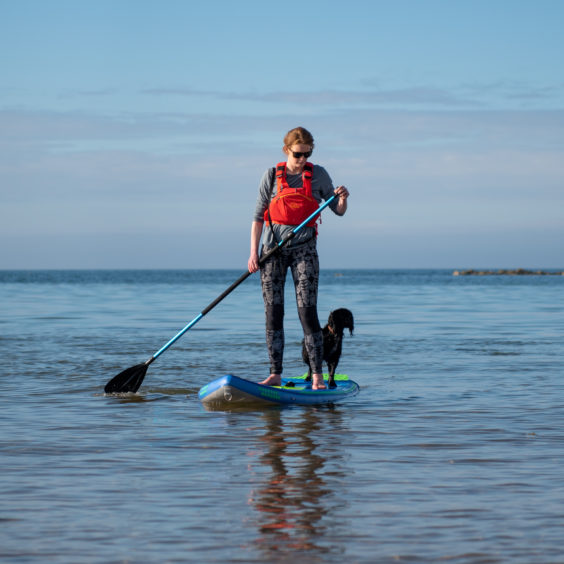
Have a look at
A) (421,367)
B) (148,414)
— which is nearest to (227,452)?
(148,414)

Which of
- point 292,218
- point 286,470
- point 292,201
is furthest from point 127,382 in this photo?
point 286,470

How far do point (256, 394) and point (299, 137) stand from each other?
253 centimetres

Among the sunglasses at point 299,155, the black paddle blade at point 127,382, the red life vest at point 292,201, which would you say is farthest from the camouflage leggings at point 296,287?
the black paddle blade at point 127,382

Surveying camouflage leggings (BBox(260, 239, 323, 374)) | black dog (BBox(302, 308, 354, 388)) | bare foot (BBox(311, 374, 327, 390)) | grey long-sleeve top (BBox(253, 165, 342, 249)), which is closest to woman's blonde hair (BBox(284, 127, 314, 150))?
grey long-sleeve top (BBox(253, 165, 342, 249))

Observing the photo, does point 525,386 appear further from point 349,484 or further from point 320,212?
point 349,484

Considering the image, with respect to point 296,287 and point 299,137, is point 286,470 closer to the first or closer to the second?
point 296,287

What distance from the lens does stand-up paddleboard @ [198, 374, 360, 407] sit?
8.22 meters

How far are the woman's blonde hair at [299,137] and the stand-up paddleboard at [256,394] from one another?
231 cm

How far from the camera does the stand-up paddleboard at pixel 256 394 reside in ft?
27.0

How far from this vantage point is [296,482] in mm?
5344

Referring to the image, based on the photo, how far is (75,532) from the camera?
4.36 metres

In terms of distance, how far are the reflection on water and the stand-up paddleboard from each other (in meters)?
0.40

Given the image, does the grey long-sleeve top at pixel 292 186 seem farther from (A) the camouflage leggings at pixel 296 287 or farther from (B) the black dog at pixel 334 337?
(B) the black dog at pixel 334 337

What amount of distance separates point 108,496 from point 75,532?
2.17ft
